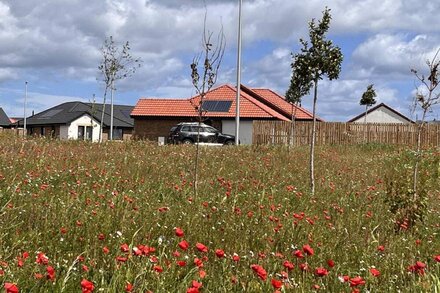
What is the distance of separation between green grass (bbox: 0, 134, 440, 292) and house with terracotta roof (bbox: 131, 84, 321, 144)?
3014cm

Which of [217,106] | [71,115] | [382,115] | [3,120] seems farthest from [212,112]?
[3,120]

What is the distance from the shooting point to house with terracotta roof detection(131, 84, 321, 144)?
133ft

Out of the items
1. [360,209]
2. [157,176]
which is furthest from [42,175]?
[360,209]

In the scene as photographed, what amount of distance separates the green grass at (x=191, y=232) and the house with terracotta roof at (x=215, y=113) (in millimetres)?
30144

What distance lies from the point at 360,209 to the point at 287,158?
7.42 metres

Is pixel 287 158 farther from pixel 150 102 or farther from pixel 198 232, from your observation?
pixel 150 102

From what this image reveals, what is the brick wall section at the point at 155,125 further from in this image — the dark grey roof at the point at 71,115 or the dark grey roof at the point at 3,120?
the dark grey roof at the point at 3,120

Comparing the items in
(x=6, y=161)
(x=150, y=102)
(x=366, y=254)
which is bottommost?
(x=366, y=254)

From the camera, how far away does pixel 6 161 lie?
942cm

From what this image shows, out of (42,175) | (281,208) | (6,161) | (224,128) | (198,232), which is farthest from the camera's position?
(224,128)

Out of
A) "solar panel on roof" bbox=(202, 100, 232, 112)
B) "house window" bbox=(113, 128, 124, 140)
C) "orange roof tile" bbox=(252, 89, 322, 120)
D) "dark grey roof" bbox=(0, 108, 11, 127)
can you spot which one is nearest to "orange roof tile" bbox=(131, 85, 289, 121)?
"solar panel on roof" bbox=(202, 100, 232, 112)

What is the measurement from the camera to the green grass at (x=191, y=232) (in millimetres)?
3447

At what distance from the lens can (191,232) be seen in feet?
17.1

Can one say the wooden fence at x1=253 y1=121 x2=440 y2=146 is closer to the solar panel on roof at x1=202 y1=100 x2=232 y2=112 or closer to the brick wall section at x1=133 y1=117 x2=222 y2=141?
the solar panel on roof at x1=202 y1=100 x2=232 y2=112
